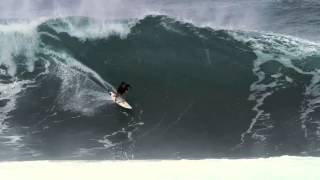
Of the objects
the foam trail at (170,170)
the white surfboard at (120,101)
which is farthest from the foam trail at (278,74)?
the foam trail at (170,170)

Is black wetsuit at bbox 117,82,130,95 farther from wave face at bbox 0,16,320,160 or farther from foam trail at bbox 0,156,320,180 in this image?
foam trail at bbox 0,156,320,180

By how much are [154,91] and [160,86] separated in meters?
0.41

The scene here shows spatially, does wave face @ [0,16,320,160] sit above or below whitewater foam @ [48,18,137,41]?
below

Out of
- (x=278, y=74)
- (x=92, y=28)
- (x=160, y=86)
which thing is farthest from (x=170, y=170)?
(x=92, y=28)

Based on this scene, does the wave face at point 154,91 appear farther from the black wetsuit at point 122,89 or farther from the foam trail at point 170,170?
the foam trail at point 170,170

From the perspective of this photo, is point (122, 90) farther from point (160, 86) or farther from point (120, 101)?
point (160, 86)

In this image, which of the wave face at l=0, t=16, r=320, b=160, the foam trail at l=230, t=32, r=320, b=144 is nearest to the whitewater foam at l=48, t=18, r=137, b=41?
the wave face at l=0, t=16, r=320, b=160

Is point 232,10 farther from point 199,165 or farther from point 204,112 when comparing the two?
point 199,165

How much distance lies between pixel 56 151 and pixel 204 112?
4.57 meters

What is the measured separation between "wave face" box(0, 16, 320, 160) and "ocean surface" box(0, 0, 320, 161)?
0.03 m

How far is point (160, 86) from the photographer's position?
1905cm

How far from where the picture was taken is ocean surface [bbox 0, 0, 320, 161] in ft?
51.7

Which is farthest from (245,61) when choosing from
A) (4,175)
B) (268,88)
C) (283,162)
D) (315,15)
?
(4,175)

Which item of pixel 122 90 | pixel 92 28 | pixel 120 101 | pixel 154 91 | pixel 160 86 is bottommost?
pixel 120 101
